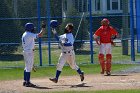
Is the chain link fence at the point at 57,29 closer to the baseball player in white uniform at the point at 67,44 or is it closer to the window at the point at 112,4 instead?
the baseball player in white uniform at the point at 67,44

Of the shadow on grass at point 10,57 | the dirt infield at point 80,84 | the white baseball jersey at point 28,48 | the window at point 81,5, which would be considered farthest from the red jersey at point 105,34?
the window at point 81,5

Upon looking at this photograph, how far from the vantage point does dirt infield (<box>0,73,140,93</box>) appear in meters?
13.2

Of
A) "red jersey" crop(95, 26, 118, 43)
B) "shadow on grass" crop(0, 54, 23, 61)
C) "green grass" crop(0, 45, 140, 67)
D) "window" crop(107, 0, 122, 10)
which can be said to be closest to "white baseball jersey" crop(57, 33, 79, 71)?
"red jersey" crop(95, 26, 118, 43)

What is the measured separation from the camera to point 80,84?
45.9 feet

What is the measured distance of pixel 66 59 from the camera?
14.3 m

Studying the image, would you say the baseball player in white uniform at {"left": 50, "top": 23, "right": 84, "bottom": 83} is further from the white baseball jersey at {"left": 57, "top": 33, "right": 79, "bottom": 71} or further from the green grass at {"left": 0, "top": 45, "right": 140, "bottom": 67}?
the green grass at {"left": 0, "top": 45, "right": 140, "bottom": 67}

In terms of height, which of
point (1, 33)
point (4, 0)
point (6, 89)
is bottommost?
point (6, 89)

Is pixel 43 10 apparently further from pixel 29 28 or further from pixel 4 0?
pixel 29 28

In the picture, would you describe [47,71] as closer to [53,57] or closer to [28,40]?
[28,40]

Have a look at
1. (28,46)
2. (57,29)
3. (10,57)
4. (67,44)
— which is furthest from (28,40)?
(10,57)

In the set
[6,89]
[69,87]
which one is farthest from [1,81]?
[69,87]

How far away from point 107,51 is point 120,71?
42.5 inches

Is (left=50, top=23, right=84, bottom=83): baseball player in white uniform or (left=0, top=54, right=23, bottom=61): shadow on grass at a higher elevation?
(left=50, top=23, right=84, bottom=83): baseball player in white uniform

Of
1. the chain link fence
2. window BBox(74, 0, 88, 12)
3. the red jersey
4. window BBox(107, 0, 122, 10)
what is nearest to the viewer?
the red jersey
